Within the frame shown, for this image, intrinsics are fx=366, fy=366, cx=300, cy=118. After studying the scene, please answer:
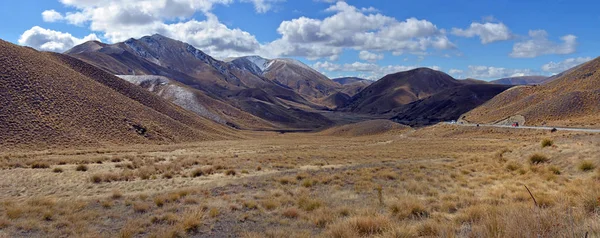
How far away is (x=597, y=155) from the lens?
51.5 ft

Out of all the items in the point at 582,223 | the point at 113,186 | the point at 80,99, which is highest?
the point at 80,99

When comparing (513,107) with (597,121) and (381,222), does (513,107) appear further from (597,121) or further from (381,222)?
(381,222)

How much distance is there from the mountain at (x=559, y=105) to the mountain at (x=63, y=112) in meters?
62.8

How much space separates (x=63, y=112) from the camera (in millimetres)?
53625

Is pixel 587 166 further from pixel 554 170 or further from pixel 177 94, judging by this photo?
pixel 177 94

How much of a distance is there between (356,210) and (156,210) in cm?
593

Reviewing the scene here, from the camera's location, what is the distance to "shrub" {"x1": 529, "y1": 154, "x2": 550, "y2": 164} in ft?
59.1

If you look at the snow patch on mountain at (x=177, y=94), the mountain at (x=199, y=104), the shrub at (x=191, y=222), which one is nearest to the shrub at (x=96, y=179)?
the shrub at (x=191, y=222)

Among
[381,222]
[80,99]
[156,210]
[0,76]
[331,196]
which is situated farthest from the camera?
[80,99]

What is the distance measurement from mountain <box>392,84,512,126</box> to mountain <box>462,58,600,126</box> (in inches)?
2365

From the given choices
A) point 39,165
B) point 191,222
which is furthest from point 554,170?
point 39,165

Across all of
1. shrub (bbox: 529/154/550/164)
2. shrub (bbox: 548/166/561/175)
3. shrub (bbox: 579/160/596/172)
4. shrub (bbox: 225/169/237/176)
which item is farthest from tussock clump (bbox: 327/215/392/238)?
shrub (bbox: 529/154/550/164)

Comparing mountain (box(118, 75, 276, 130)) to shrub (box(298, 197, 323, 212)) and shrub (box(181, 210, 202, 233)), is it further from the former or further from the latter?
shrub (box(181, 210, 202, 233))

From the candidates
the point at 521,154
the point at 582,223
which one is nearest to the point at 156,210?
the point at 582,223
